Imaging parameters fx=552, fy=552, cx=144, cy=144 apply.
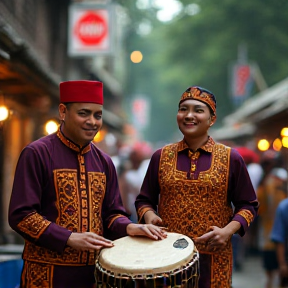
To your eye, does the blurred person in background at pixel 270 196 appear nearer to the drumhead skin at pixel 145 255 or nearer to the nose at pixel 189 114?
the nose at pixel 189 114

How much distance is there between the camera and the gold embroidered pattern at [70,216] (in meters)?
3.52

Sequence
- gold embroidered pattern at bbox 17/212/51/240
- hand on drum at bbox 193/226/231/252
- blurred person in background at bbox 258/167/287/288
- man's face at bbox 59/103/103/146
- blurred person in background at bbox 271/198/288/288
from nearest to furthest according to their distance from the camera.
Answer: gold embroidered pattern at bbox 17/212/51/240, man's face at bbox 59/103/103/146, hand on drum at bbox 193/226/231/252, blurred person in background at bbox 271/198/288/288, blurred person in background at bbox 258/167/287/288

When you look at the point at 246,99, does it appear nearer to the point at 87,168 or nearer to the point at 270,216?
the point at 270,216

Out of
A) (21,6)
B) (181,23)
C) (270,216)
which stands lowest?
(270,216)

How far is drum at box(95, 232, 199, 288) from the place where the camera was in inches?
125

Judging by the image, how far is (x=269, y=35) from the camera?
30453mm

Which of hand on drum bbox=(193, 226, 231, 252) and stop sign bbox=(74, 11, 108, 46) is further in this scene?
stop sign bbox=(74, 11, 108, 46)

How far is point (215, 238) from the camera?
148 inches

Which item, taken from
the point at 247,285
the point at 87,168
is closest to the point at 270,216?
the point at 247,285

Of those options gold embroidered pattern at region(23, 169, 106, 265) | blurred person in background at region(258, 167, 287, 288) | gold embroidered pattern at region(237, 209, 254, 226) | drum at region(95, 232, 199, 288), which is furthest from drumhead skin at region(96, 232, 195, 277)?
blurred person in background at region(258, 167, 287, 288)

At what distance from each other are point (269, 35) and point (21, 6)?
20777 millimetres

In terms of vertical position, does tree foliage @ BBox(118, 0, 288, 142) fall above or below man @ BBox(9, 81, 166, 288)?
above

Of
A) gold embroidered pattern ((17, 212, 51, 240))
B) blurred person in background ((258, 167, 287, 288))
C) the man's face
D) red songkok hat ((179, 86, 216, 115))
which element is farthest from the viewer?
blurred person in background ((258, 167, 287, 288))

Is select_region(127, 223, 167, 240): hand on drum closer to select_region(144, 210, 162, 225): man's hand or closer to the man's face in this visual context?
select_region(144, 210, 162, 225): man's hand
